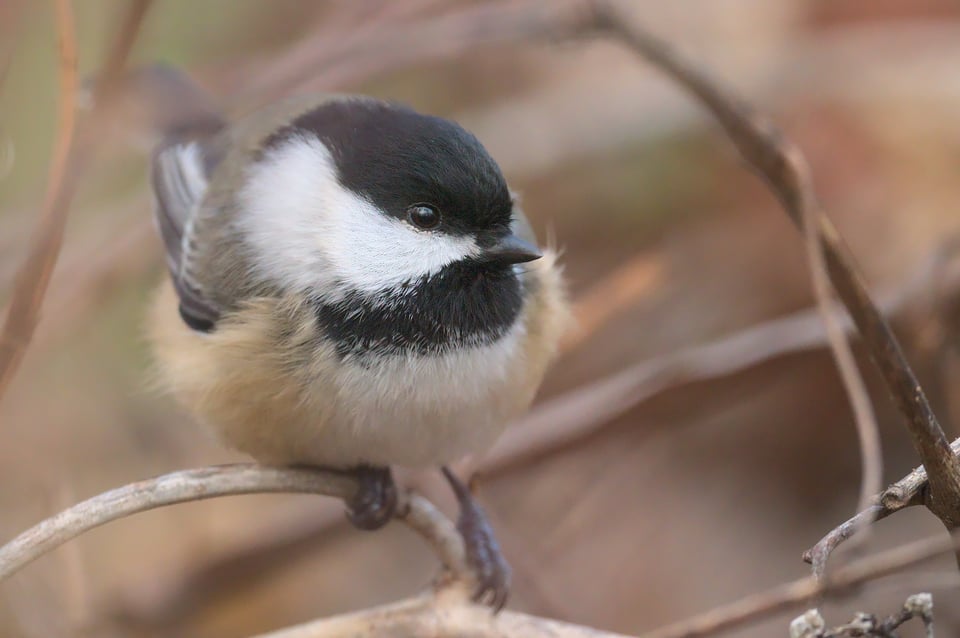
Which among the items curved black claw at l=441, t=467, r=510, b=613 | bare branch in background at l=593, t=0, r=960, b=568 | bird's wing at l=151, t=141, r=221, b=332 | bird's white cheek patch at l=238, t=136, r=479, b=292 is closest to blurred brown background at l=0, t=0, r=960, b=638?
bird's wing at l=151, t=141, r=221, b=332

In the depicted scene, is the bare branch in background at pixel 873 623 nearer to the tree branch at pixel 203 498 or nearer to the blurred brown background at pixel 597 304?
the tree branch at pixel 203 498

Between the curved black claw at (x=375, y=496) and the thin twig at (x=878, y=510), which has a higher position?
the curved black claw at (x=375, y=496)

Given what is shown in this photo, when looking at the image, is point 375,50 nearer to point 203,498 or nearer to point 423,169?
point 423,169

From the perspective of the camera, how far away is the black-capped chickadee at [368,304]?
49.3 inches

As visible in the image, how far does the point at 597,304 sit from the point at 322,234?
867mm

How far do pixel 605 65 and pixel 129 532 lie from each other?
200 cm

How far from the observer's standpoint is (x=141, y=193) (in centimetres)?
256

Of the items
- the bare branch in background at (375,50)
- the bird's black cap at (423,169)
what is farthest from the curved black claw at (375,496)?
the bare branch in background at (375,50)

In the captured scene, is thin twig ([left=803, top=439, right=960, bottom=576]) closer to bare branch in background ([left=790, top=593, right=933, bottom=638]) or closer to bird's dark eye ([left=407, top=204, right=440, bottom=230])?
bare branch in background ([left=790, top=593, right=933, bottom=638])

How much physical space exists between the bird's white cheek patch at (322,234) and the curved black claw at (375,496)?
1.02 ft

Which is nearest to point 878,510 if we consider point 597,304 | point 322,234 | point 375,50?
point 322,234

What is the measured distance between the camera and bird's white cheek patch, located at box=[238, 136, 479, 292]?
1.26m

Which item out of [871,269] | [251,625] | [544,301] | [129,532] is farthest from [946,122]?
[129,532]

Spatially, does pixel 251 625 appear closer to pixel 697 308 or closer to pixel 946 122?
pixel 697 308
